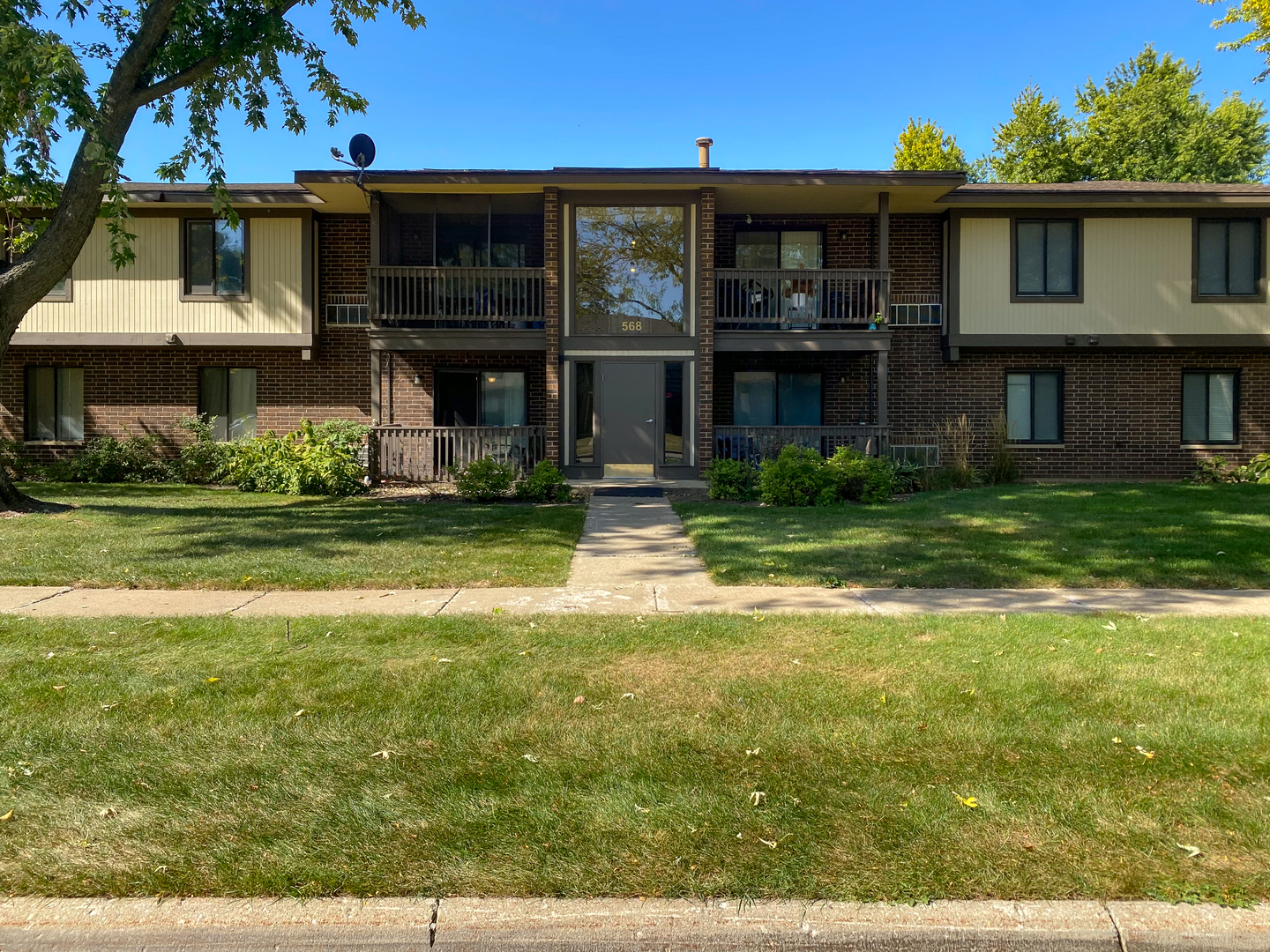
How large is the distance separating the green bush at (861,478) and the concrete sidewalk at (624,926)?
10.9 meters

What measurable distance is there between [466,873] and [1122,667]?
3.94 metres

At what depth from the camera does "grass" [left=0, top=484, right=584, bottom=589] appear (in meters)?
7.90

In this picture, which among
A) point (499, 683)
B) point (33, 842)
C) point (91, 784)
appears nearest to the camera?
point (33, 842)

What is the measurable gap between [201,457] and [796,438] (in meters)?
11.2

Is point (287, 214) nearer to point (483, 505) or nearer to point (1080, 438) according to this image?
point (483, 505)

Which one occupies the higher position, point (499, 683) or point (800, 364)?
point (800, 364)

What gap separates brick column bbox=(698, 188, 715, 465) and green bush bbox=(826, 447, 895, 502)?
272cm

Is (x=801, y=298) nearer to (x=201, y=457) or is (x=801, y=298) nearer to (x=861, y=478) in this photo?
(x=861, y=478)

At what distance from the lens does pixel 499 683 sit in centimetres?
479

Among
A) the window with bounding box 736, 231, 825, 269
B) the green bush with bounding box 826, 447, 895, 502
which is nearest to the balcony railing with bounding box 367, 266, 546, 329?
the window with bounding box 736, 231, 825, 269

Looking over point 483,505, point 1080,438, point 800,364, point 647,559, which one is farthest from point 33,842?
point 1080,438

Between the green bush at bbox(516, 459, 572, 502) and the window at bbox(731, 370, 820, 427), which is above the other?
the window at bbox(731, 370, 820, 427)

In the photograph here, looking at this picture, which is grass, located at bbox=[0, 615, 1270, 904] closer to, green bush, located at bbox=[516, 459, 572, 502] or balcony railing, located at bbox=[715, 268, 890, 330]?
green bush, located at bbox=[516, 459, 572, 502]

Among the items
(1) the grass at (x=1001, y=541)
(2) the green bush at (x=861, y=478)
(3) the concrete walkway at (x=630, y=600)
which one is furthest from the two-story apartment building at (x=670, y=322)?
(3) the concrete walkway at (x=630, y=600)
